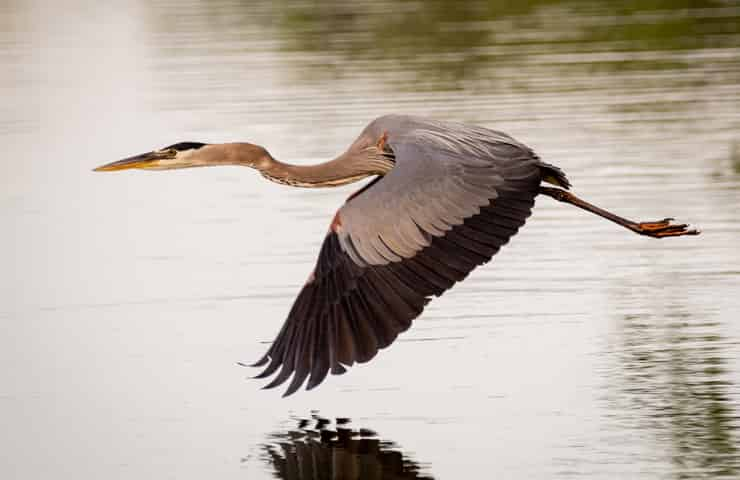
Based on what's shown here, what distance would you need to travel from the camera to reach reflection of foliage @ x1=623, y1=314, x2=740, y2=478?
23.8ft

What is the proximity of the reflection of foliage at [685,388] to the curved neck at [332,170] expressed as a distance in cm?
158

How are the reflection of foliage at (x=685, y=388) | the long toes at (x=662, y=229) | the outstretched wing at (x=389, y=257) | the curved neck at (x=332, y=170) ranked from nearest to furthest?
the reflection of foliage at (x=685, y=388) < the outstretched wing at (x=389, y=257) < the curved neck at (x=332, y=170) < the long toes at (x=662, y=229)

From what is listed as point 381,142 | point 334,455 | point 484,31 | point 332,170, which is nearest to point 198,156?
point 332,170

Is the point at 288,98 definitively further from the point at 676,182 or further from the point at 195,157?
the point at 195,157

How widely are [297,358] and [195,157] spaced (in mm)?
1996

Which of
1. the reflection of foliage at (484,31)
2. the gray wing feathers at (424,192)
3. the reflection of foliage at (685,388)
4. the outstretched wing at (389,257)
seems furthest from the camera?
A: the reflection of foliage at (484,31)

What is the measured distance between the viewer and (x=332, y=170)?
9.12 metres

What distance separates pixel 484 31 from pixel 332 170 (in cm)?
1237

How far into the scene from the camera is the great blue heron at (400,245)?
748 centimetres

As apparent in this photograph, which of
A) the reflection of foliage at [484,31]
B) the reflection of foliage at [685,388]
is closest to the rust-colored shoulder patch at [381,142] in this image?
the reflection of foliage at [685,388]

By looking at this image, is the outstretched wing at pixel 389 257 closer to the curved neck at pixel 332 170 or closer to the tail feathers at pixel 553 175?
the tail feathers at pixel 553 175

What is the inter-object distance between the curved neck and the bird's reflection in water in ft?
5.34

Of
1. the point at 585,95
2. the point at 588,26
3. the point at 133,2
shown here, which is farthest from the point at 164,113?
the point at 133,2

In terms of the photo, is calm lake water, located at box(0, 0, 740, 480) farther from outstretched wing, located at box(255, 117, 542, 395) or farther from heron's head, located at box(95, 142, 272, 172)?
heron's head, located at box(95, 142, 272, 172)
